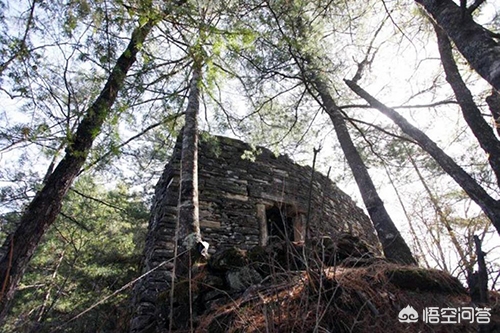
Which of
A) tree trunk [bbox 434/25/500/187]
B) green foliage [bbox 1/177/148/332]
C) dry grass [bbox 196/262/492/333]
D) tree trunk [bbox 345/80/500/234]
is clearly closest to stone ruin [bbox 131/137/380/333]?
tree trunk [bbox 345/80/500/234]

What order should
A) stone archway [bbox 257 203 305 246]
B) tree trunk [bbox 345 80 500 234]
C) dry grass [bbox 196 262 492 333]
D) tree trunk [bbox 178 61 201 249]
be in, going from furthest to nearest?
stone archway [bbox 257 203 305 246], tree trunk [bbox 178 61 201 249], tree trunk [bbox 345 80 500 234], dry grass [bbox 196 262 492 333]

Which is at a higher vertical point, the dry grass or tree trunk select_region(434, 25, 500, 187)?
tree trunk select_region(434, 25, 500, 187)

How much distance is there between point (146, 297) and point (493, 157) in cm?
437

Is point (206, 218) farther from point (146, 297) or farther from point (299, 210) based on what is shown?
point (299, 210)

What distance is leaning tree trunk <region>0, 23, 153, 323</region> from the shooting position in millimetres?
2330

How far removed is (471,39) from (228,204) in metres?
3.75

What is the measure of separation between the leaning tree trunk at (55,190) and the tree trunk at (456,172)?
12.2 feet

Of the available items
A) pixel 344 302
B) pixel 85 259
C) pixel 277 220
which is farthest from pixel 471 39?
pixel 85 259

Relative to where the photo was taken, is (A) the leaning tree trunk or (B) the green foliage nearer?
(A) the leaning tree trunk

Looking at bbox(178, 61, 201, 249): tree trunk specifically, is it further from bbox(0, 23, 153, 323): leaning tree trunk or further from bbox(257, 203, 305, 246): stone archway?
bbox(257, 203, 305, 246): stone archway

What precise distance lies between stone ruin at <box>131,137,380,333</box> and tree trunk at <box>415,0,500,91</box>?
7.49 feet

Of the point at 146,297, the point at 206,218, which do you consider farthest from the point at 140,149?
the point at 146,297

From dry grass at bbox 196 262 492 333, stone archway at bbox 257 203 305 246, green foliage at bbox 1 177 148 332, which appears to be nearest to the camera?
dry grass at bbox 196 262 492 333

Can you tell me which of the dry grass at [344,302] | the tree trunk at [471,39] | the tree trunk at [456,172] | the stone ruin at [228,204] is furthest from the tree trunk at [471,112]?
the stone ruin at [228,204]
